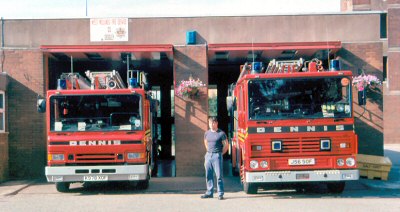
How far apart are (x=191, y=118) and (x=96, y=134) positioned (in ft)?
14.9

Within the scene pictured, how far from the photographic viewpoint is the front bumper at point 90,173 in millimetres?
12820

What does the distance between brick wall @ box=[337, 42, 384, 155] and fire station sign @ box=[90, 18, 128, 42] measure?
21.2ft

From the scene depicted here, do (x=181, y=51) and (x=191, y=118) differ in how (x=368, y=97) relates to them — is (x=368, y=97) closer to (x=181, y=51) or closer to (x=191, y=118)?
(x=191, y=118)

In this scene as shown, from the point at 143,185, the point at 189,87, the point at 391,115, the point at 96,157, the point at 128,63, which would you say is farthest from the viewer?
the point at 391,115

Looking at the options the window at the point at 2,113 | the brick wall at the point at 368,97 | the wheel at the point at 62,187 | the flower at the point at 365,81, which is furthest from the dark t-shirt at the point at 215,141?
the window at the point at 2,113

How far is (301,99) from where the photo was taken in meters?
12.2

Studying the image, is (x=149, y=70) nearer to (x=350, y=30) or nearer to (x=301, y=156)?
(x=350, y=30)

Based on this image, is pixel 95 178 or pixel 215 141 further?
pixel 95 178

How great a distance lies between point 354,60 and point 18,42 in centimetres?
1004

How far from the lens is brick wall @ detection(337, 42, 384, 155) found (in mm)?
17141

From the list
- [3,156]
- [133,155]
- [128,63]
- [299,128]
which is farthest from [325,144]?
[3,156]

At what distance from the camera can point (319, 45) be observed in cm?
1680

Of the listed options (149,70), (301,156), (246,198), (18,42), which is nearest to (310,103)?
(301,156)

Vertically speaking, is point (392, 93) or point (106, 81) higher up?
point (106, 81)
